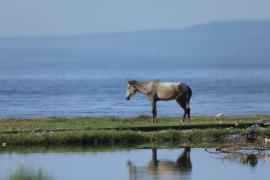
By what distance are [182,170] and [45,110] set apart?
125 feet

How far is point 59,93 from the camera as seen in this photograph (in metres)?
101

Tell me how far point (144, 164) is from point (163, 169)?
1.29m

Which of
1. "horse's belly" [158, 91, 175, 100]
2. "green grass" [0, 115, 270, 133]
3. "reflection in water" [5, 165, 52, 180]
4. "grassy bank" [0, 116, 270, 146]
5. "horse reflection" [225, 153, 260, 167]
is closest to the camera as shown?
"reflection in water" [5, 165, 52, 180]

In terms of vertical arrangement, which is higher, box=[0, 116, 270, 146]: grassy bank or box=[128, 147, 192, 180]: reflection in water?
box=[0, 116, 270, 146]: grassy bank

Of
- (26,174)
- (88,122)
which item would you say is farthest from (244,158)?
(88,122)

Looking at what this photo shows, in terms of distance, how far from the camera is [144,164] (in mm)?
31828

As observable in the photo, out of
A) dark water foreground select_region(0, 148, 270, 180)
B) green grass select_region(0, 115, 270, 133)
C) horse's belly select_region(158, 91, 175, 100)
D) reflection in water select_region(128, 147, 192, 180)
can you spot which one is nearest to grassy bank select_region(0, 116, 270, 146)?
green grass select_region(0, 115, 270, 133)

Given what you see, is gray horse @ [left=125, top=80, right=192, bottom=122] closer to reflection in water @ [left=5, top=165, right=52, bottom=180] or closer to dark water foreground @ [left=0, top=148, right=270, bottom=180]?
dark water foreground @ [left=0, top=148, right=270, bottom=180]

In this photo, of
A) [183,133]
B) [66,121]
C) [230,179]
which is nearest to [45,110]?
[66,121]

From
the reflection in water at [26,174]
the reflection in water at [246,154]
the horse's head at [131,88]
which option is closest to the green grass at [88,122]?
the horse's head at [131,88]

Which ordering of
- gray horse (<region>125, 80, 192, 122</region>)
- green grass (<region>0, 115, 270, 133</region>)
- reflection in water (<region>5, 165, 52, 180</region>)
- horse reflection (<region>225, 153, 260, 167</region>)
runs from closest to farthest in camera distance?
reflection in water (<region>5, 165, 52, 180</region>)
horse reflection (<region>225, 153, 260, 167</region>)
green grass (<region>0, 115, 270, 133</region>)
gray horse (<region>125, 80, 192, 122</region>)

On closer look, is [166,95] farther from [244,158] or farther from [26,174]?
[26,174]

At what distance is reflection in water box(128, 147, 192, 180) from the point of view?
29.4 meters

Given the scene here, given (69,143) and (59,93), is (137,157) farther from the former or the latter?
(59,93)
